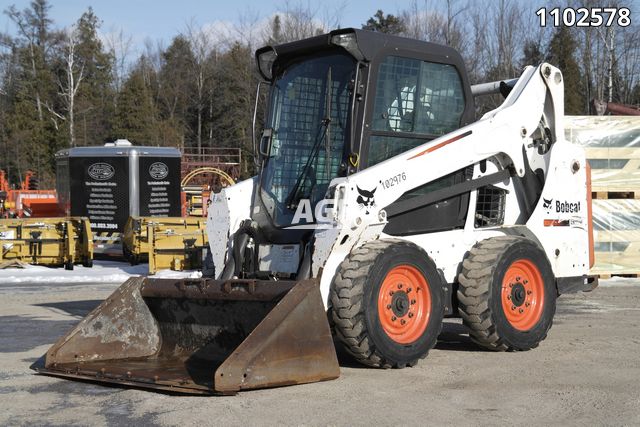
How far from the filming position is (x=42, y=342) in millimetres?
9148

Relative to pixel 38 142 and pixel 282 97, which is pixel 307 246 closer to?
pixel 282 97

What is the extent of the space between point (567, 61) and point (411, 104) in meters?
34.9

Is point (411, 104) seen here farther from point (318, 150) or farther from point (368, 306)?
point (368, 306)

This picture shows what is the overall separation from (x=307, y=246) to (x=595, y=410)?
8.44 ft

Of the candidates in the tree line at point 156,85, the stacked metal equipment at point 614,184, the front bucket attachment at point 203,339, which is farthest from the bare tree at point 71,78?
the front bucket attachment at point 203,339

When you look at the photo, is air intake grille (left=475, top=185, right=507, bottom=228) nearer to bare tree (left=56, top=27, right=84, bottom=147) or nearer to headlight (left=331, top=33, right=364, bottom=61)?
headlight (left=331, top=33, right=364, bottom=61)

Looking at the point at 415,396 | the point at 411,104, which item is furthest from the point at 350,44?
the point at 415,396

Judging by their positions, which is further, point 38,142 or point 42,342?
point 38,142

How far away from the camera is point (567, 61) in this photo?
41.2 m

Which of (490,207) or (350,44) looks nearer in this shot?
(350,44)

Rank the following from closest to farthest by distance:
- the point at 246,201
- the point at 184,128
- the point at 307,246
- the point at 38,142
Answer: the point at 307,246 → the point at 246,201 → the point at 38,142 → the point at 184,128

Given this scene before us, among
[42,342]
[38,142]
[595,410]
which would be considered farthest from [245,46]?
[595,410]

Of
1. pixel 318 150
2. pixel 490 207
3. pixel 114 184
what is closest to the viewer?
pixel 318 150

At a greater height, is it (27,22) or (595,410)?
(27,22)
